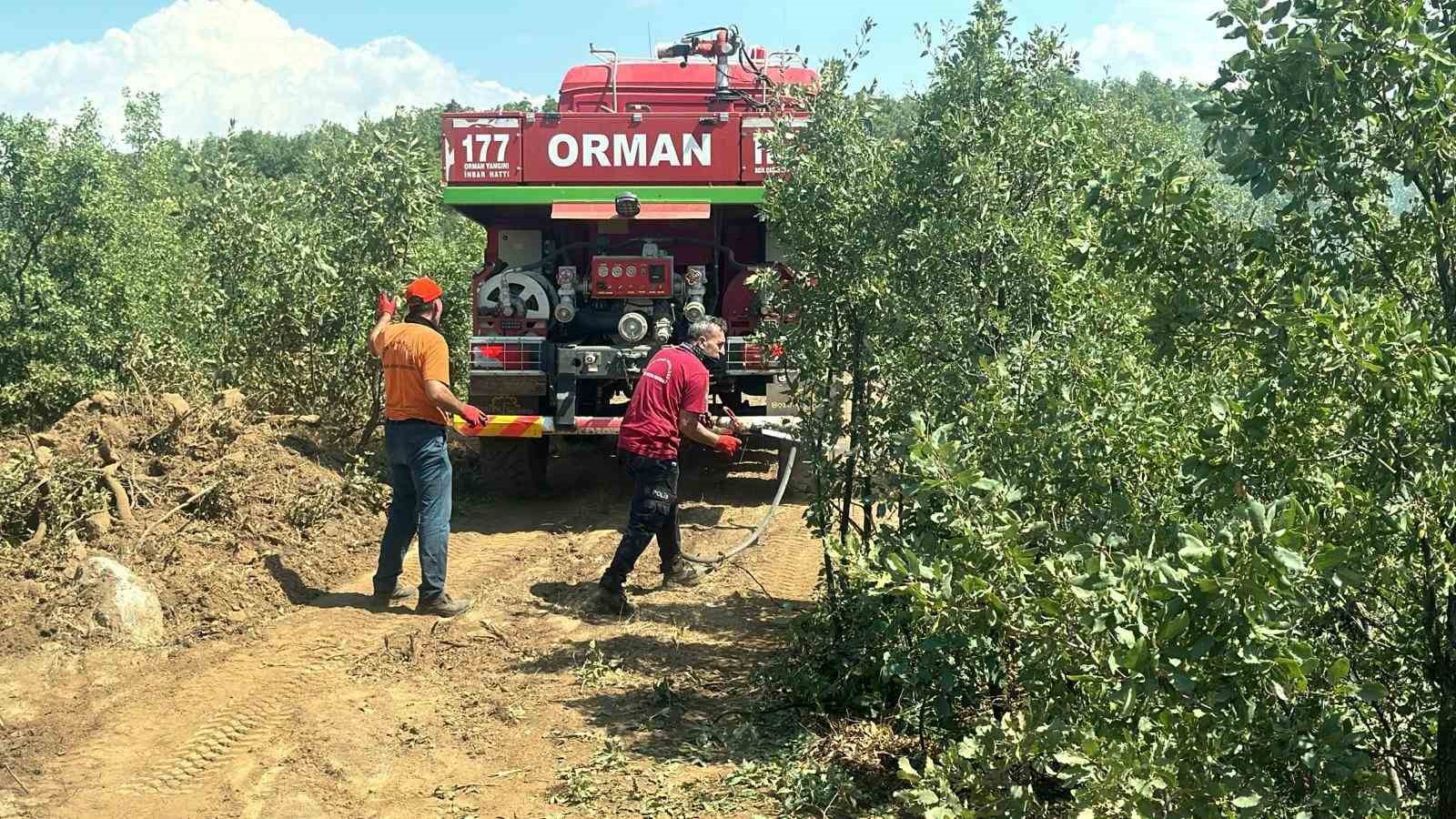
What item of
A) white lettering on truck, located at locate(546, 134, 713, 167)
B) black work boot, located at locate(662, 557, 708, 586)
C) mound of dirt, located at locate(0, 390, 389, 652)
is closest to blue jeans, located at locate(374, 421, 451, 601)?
mound of dirt, located at locate(0, 390, 389, 652)

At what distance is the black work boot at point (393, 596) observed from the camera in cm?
656

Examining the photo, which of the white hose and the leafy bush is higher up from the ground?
the leafy bush

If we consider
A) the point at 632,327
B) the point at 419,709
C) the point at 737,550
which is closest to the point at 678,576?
the point at 737,550

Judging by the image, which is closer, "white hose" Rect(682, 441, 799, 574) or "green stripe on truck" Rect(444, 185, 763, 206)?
"white hose" Rect(682, 441, 799, 574)

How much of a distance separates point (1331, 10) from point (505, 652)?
437 cm

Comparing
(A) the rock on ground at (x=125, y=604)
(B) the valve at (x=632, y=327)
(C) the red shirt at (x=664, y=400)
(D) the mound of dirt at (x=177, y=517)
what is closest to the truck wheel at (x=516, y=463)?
(D) the mound of dirt at (x=177, y=517)

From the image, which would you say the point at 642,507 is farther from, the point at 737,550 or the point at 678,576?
the point at 737,550

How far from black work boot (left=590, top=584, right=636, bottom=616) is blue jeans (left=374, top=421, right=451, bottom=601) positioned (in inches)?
32.2

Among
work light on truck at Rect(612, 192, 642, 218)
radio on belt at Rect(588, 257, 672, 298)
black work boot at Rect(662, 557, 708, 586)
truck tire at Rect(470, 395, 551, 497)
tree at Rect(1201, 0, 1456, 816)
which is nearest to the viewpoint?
tree at Rect(1201, 0, 1456, 816)

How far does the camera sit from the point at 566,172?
28.4 feet

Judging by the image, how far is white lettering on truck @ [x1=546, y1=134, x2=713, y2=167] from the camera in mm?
8648

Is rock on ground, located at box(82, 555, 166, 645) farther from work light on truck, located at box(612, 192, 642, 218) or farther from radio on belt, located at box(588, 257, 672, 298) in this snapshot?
work light on truck, located at box(612, 192, 642, 218)

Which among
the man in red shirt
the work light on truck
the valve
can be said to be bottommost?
the man in red shirt

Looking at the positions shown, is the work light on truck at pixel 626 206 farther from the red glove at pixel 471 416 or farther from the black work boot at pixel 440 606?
the black work boot at pixel 440 606
